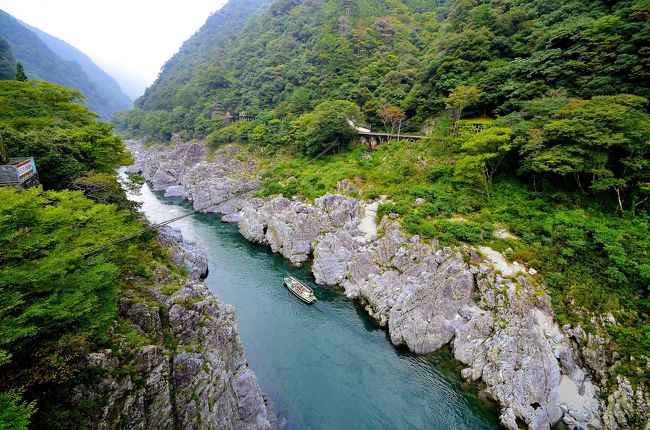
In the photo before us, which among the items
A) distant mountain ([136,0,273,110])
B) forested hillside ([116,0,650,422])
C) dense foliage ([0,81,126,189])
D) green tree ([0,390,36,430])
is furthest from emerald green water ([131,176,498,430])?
distant mountain ([136,0,273,110])

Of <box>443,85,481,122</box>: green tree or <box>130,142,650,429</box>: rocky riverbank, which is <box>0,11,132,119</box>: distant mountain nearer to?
<box>130,142,650,429</box>: rocky riverbank

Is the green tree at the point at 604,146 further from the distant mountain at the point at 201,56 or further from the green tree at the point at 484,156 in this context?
the distant mountain at the point at 201,56

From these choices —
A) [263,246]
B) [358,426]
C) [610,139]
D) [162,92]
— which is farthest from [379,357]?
[162,92]

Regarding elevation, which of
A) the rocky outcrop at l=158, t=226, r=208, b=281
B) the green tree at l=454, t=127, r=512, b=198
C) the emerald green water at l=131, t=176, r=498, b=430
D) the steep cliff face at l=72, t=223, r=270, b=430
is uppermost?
the green tree at l=454, t=127, r=512, b=198

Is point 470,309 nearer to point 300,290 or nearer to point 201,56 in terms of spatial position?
point 300,290

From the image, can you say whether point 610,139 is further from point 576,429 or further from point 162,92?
point 162,92

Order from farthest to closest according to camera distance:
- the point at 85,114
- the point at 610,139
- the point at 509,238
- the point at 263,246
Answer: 1. the point at 263,246
2. the point at 85,114
3. the point at 509,238
4. the point at 610,139
